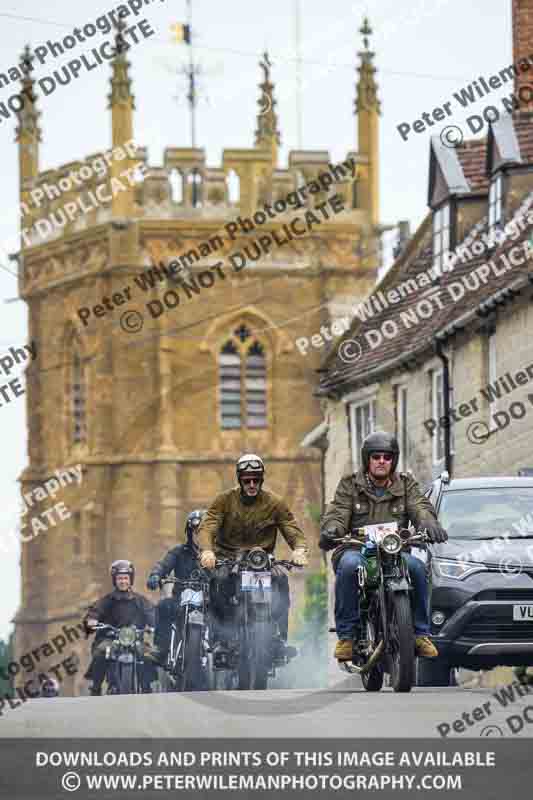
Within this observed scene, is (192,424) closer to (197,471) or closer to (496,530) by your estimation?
(197,471)

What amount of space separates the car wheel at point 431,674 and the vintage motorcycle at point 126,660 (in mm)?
2626

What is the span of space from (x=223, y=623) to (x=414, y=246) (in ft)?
86.6

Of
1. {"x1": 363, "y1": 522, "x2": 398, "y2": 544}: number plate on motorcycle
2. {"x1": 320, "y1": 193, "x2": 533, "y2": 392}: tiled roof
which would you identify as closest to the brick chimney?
{"x1": 320, "y1": 193, "x2": 533, "y2": 392}: tiled roof

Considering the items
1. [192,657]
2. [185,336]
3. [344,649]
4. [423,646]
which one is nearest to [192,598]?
[192,657]

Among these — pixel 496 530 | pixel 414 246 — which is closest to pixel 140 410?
pixel 414 246

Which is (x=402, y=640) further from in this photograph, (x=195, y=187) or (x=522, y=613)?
(x=195, y=187)

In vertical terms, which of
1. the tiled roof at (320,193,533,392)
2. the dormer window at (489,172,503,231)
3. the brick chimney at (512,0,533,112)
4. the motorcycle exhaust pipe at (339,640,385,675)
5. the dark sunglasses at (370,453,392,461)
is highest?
the brick chimney at (512,0,533,112)

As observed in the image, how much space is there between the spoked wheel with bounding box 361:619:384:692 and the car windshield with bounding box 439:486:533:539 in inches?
92.6

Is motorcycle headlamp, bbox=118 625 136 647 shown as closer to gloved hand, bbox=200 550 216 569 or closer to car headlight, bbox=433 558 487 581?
car headlight, bbox=433 558 487 581

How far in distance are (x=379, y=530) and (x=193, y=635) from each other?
347cm

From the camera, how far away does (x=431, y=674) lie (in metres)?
19.9

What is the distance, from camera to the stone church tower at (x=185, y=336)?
3044 inches

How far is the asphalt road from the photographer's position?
13211mm

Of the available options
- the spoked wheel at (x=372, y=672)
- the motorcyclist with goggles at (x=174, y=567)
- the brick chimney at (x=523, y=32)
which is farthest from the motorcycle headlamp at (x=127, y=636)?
the brick chimney at (x=523, y=32)
